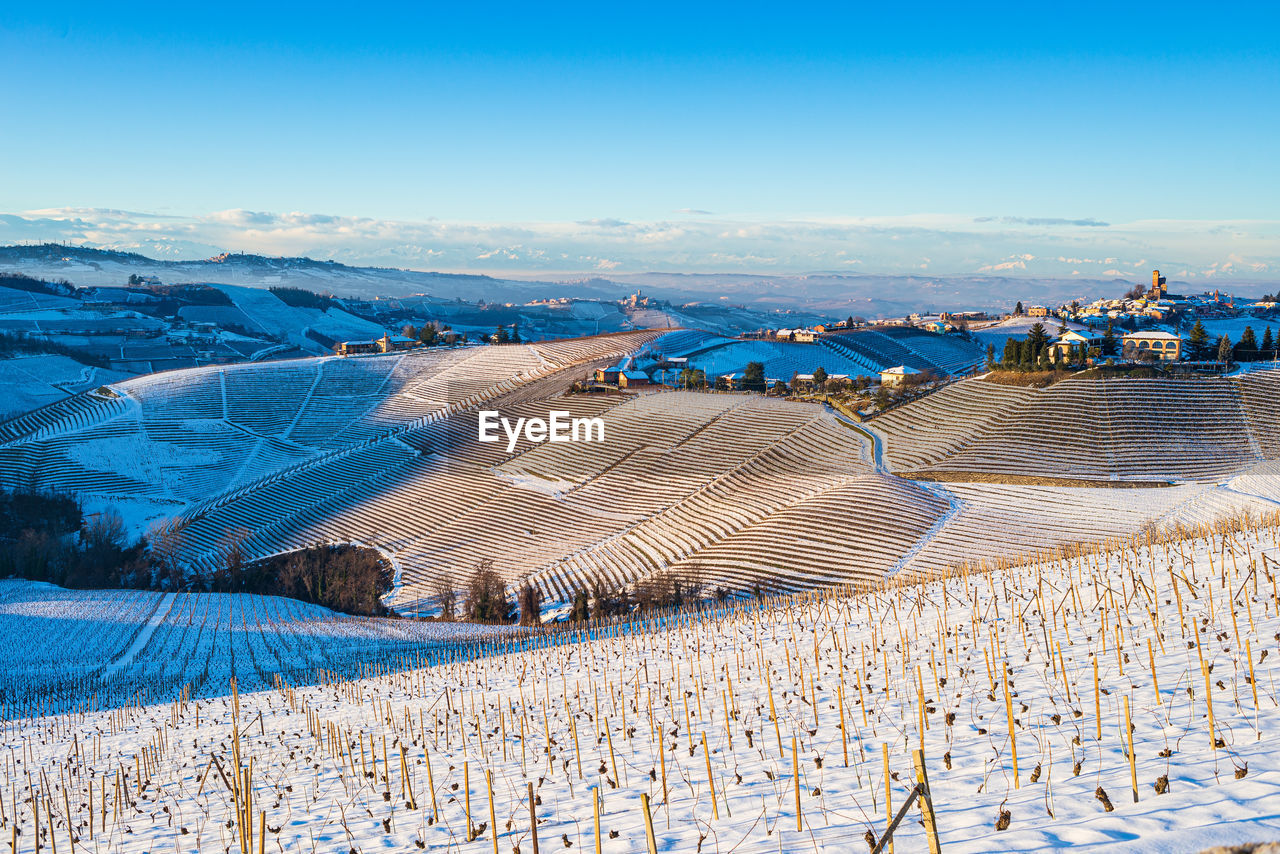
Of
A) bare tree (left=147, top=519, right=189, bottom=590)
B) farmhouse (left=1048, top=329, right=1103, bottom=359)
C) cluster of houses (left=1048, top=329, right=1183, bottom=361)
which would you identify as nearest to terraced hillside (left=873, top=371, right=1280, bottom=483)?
farmhouse (left=1048, top=329, right=1103, bottom=359)

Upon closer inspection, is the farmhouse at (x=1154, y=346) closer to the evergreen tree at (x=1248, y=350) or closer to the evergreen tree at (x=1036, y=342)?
the evergreen tree at (x=1248, y=350)

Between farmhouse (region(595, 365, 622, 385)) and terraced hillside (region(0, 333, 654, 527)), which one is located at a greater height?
farmhouse (region(595, 365, 622, 385))

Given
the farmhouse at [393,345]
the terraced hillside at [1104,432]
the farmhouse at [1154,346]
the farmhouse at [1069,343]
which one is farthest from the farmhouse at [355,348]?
the farmhouse at [1154,346]

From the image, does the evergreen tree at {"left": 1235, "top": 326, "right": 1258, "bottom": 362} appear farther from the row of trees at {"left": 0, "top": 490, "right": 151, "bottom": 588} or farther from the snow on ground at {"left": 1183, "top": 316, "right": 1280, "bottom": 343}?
the row of trees at {"left": 0, "top": 490, "right": 151, "bottom": 588}

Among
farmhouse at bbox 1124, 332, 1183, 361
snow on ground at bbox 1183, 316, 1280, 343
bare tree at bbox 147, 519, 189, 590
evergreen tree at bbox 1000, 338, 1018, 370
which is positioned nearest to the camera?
bare tree at bbox 147, 519, 189, 590

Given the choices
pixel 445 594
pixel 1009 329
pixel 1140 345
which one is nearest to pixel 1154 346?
pixel 1140 345

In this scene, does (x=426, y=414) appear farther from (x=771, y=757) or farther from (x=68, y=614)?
(x=771, y=757)

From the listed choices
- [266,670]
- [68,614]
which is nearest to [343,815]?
[266,670]
